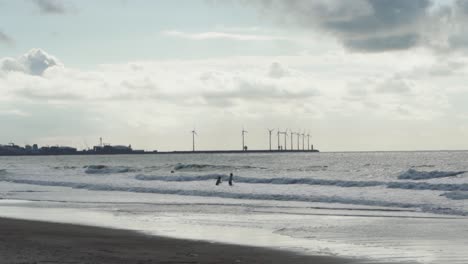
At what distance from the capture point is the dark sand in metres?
14.6

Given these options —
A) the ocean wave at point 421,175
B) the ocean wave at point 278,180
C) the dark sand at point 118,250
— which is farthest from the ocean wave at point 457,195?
the ocean wave at point 421,175

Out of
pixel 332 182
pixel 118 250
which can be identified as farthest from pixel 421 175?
pixel 118 250

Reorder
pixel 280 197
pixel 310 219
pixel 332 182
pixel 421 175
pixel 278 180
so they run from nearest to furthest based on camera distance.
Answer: pixel 310 219 → pixel 280 197 → pixel 332 182 → pixel 278 180 → pixel 421 175

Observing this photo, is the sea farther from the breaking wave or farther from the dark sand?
the dark sand

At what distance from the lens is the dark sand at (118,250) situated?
14586 millimetres

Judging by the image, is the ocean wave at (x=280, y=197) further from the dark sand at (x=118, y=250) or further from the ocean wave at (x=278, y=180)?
the dark sand at (x=118, y=250)

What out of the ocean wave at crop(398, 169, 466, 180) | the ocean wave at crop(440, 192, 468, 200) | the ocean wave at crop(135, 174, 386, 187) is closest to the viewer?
the ocean wave at crop(440, 192, 468, 200)

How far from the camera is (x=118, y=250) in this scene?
1631 centimetres

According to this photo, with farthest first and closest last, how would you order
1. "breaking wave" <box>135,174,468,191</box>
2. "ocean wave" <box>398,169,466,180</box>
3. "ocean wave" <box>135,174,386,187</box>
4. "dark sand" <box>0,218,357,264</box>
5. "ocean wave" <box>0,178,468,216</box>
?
"ocean wave" <box>398,169,466,180</box> < "ocean wave" <box>135,174,386,187</box> < "breaking wave" <box>135,174,468,191</box> < "ocean wave" <box>0,178,468,216</box> < "dark sand" <box>0,218,357,264</box>

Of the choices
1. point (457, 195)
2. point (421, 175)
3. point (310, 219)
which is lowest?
point (310, 219)

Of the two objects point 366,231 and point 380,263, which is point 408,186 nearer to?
point 366,231

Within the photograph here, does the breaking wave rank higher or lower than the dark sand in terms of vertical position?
higher

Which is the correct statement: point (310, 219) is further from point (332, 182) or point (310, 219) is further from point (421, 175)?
point (421, 175)

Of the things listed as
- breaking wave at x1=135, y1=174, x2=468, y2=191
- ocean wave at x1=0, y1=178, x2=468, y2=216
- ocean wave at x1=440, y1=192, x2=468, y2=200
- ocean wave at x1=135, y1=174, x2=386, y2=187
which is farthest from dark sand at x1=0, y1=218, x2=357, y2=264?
ocean wave at x1=135, y1=174, x2=386, y2=187
